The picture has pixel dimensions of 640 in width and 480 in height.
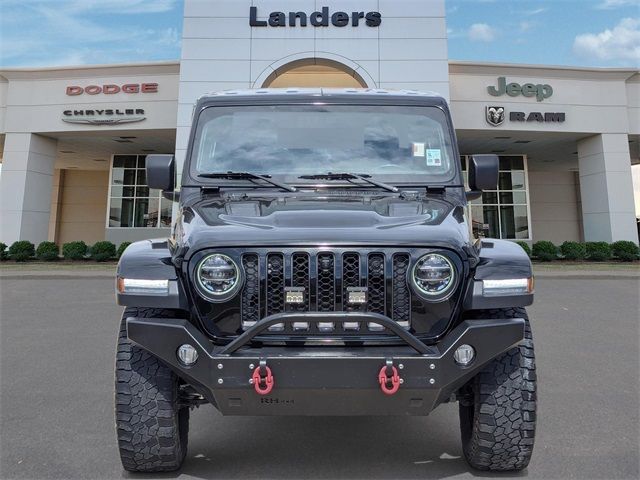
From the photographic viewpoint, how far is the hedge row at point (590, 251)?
19.3 metres

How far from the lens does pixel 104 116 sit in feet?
70.8

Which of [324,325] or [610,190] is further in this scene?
[610,190]

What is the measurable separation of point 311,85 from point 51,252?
12.9 metres

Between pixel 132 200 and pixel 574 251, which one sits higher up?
pixel 132 200

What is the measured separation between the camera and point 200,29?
18.1m

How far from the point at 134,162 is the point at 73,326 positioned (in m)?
20.6

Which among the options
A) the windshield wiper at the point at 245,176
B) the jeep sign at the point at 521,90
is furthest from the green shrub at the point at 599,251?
the windshield wiper at the point at 245,176

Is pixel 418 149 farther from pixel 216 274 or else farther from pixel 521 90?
pixel 521 90

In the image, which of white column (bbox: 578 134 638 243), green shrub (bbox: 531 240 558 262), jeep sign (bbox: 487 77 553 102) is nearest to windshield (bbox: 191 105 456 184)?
green shrub (bbox: 531 240 558 262)

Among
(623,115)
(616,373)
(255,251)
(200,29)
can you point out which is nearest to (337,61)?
(200,29)

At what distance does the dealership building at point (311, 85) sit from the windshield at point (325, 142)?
1173 cm

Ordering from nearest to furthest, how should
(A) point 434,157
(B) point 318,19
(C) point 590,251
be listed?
1. (A) point 434,157
2. (B) point 318,19
3. (C) point 590,251

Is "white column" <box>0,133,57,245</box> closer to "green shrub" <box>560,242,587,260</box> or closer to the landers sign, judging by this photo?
the landers sign

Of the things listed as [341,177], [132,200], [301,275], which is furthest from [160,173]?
[132,200]
